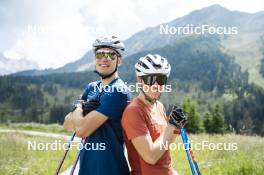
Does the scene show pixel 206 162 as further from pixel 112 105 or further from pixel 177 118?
pixel 177 118

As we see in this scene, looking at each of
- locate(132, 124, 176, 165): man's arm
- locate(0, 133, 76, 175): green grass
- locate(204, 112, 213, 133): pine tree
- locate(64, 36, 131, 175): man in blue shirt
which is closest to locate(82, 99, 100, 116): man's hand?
locate(64, 36, 131, 175): man in blue shirt

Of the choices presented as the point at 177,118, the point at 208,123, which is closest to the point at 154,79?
the point at 177,118

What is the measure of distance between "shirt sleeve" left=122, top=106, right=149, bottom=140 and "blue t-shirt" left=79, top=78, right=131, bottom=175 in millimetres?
322

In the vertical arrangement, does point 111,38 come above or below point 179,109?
above

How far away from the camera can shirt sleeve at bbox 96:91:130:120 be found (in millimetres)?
4402

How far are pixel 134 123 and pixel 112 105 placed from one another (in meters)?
0.50

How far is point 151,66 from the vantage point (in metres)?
4.32

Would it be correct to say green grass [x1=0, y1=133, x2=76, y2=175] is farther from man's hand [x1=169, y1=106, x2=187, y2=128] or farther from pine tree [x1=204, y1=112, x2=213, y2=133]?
pine tree [x1=204, y1=112, x2=213, y2=133]

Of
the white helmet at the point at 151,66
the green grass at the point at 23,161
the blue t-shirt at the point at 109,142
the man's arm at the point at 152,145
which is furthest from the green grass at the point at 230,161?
the man's arm at the point at 152,145

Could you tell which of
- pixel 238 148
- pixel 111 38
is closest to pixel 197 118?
pixel 238 148

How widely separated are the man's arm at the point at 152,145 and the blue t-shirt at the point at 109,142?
1.82 ft

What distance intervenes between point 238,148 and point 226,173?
3435mm

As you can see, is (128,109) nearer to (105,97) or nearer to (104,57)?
(105,97)

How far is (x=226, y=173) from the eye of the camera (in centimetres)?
986
